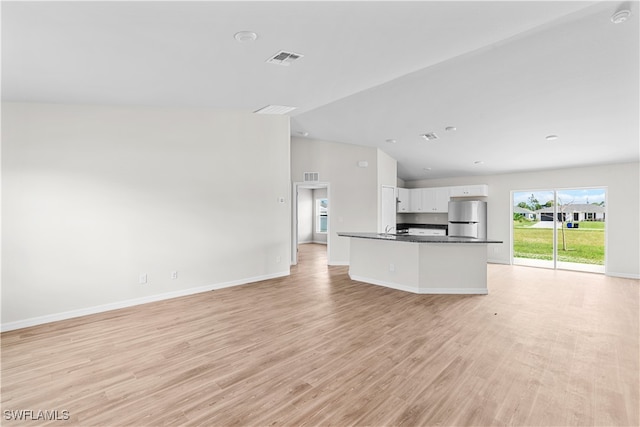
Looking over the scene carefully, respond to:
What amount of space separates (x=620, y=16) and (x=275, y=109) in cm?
407

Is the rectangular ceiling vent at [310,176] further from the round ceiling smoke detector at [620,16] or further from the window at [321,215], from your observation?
the round ceiling smoke detector at [620,16]

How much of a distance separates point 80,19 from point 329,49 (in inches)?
76.3

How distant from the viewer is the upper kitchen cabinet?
27.2 feet

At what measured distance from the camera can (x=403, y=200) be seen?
30.8 feet

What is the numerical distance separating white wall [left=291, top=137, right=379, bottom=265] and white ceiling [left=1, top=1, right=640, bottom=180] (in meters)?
1.74

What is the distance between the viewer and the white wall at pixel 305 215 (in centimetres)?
1259

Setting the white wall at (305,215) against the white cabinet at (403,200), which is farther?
the white wall at (305,215)

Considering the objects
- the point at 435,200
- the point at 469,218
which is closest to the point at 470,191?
the point at 469,218

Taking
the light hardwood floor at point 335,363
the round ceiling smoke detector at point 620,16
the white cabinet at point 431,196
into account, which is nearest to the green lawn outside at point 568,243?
the white cabinet at point 431,196

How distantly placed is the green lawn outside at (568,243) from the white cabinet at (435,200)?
6.02ft

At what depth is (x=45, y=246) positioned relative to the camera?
3719 mm

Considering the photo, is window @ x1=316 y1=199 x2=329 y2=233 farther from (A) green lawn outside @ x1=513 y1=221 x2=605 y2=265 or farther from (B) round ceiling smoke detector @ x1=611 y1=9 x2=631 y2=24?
(B) round ceiling smoke detector @ x1=611 y1=9 x2=631 y2=24

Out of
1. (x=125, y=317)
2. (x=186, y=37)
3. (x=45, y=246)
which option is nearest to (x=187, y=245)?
(x=125, y=317)

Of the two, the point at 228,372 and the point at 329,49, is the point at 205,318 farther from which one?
the point at 329,49
